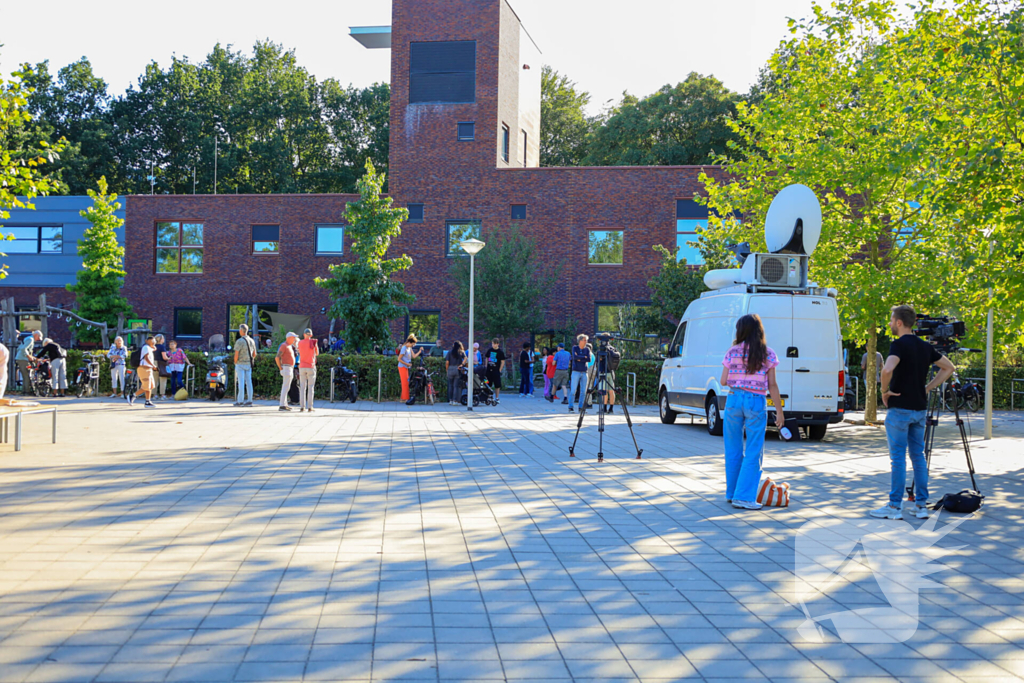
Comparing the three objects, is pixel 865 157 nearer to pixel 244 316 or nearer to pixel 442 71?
pixel 442 71

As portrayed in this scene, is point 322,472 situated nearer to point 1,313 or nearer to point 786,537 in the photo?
point 786,537

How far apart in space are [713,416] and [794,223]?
3.74 meters

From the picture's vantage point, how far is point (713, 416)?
14.8 m

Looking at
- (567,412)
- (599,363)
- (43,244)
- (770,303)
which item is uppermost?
(43,244)

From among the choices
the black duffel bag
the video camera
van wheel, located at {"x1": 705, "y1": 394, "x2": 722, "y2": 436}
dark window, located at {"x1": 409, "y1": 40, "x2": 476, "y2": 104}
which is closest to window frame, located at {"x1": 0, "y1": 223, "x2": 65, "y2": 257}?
dark window, located at {"x1": 409, "y1": 40, "x2": 476, "y2": 104}

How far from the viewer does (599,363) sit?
1113 centimetres

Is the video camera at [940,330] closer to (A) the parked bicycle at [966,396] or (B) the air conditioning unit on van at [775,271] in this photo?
(B) the air conditioning unit on van at [775,271]

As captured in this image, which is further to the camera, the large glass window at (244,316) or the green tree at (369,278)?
the large glass window at (244,316)

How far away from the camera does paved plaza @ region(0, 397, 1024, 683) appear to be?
3889mm

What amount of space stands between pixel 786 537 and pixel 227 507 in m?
4.55

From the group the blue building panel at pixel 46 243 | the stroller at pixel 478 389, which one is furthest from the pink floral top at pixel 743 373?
the blue building panel at pixel 46 243

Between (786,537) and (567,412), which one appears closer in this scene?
(786,537)

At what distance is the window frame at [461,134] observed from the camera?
3354cm

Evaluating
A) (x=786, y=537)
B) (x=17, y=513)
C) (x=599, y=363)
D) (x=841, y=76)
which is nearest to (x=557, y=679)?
(x=786, y=537)
